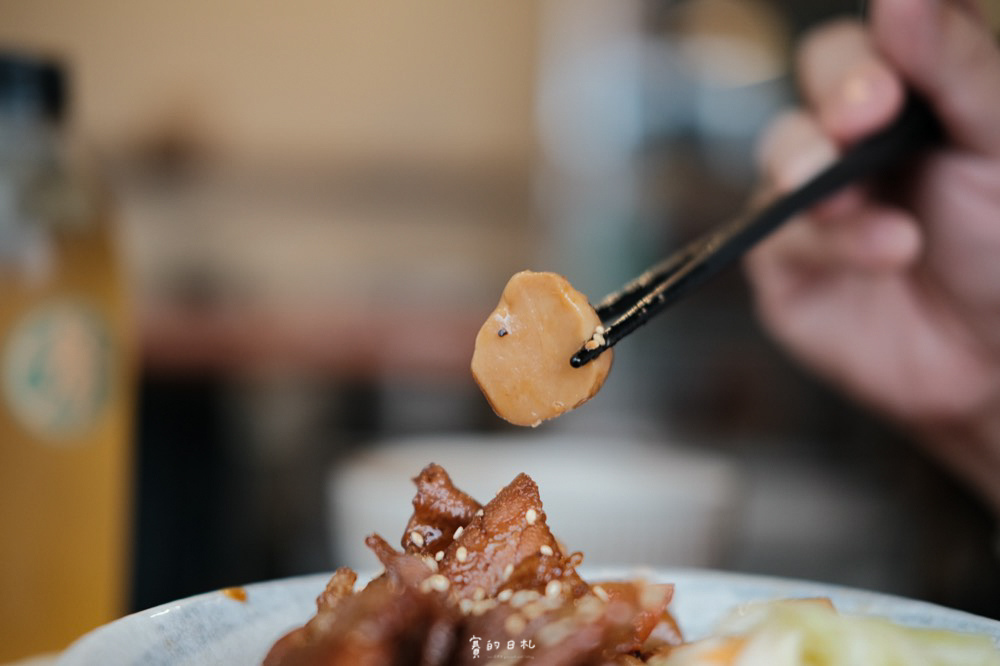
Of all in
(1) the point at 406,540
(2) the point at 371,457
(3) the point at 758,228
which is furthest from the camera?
(2) the point at 371,457

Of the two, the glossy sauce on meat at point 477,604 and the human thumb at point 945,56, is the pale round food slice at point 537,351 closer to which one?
the glossy sauce on meat at point 477,604

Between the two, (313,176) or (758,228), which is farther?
(313,176)

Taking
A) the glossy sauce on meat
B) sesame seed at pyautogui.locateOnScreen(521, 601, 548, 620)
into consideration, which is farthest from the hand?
sesame seed at pyautogui.locateOnScreen(521, 601, 548, 620)

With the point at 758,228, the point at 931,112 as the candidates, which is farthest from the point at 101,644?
the point at 931,112

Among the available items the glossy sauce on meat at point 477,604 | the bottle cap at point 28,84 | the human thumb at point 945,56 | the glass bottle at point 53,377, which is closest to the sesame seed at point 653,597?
the glossy sauce on meat at point 477,604

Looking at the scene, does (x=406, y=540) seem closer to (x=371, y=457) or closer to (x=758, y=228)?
(x=758, y=228)

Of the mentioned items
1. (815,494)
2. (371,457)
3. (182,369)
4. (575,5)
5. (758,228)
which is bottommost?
(815,494)
